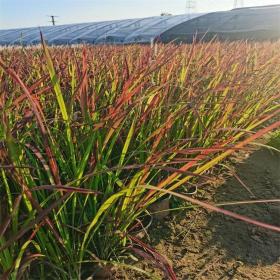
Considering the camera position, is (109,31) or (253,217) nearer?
(253,217)

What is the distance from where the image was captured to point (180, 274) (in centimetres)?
114

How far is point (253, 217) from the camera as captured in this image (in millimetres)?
1521

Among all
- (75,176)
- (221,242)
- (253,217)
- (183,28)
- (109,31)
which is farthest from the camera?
(109,31)

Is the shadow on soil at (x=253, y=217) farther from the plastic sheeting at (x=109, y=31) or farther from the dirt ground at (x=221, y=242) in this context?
the plastic sheeting at (x=109, y=31)

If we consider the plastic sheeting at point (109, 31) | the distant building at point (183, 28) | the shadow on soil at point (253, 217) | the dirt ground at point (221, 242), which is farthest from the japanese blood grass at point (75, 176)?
the plastic sheeting at point (109, 31)

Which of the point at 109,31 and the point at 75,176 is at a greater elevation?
the point at 75,176

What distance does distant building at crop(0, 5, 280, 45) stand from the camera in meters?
16.4

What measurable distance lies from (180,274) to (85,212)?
0.38 metres

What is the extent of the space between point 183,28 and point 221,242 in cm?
1795

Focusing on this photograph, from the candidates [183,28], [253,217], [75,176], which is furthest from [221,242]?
[183,28]

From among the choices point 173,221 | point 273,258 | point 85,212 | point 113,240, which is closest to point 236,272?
point 273,258

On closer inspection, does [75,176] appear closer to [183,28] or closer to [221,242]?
[221,242]

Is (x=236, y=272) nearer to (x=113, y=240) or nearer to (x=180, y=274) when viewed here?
(x=180, y=274)

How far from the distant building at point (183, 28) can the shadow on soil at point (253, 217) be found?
12.7m
